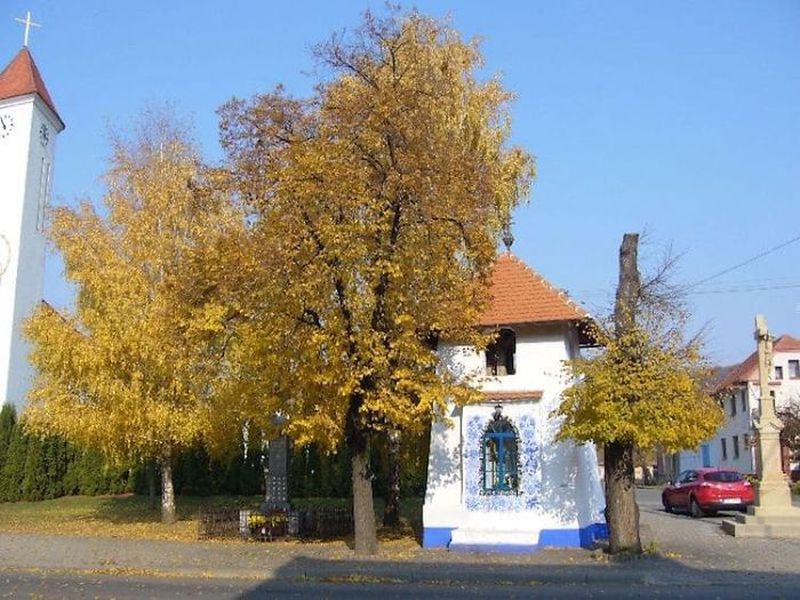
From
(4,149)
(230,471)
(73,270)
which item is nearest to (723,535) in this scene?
(73,270)

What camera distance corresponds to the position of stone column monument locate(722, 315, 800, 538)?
63.5ft

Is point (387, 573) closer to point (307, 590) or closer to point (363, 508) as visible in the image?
point (307, 590)

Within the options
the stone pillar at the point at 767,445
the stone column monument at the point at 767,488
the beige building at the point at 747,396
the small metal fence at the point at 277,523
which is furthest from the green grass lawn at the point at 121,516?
the beige building at the point at 747,396

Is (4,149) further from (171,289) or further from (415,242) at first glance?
(415,242)

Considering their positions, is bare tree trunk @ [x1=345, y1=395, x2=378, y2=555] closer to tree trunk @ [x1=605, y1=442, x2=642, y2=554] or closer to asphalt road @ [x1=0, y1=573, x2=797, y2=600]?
asphalt road @ [x1=0, y1=573, x2=797, y2=600]

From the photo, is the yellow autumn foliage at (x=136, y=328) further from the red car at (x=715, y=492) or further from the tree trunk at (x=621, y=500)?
the red car at (x=715, y=492)

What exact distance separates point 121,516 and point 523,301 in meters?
15.7

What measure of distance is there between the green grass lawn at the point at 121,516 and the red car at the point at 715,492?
9096 millimetres

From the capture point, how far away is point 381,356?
14.6 m

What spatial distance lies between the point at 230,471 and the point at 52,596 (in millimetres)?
23914

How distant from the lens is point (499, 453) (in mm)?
17484

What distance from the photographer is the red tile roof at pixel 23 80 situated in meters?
37.7

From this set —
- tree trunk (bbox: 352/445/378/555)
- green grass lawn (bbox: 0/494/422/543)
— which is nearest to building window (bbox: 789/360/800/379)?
green grass lawn (bbox: 0/494/422/543)

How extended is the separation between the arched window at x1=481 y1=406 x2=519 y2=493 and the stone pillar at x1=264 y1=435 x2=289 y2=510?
5.29 metres
